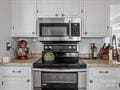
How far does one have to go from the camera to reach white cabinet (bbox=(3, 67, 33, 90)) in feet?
9.71

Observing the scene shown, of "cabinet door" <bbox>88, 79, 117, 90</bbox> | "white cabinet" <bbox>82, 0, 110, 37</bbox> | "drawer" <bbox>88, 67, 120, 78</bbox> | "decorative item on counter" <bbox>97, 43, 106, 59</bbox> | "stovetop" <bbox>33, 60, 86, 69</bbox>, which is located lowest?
"cabinet door" <bbox>88, 79, 117, 90</bbox>

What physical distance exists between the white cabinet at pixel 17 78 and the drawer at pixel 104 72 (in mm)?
946

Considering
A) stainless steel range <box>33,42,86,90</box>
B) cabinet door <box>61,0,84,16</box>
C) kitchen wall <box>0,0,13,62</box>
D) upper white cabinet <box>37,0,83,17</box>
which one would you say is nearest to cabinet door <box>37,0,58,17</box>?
upper white cabinet <box>37,0,83,17</box>

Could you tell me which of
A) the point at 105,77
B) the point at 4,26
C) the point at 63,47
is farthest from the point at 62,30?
the point at 105,77

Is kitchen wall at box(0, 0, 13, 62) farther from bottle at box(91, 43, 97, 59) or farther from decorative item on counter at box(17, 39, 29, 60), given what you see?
bottle at box(91, 43, 97, 59)

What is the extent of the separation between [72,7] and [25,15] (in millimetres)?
838

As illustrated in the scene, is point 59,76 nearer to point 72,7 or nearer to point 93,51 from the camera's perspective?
point 93,51

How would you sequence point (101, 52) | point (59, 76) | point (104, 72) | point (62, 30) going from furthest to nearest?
point (101, 52), point (62, 30), point (59, 76), point (104, 72)

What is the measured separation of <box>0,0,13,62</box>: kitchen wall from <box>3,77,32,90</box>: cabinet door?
0.39 m

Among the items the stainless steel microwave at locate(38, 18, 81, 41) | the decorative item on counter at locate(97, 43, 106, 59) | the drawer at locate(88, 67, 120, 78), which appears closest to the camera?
the drawer at locate(88, 67, 120, 78)

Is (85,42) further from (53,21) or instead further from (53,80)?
(53,80)

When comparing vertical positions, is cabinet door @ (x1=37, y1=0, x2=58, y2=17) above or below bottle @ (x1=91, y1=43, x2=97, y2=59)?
above

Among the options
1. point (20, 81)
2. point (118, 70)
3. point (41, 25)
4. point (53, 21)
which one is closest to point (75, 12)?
point (53, 21)

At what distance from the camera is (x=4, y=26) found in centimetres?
311
